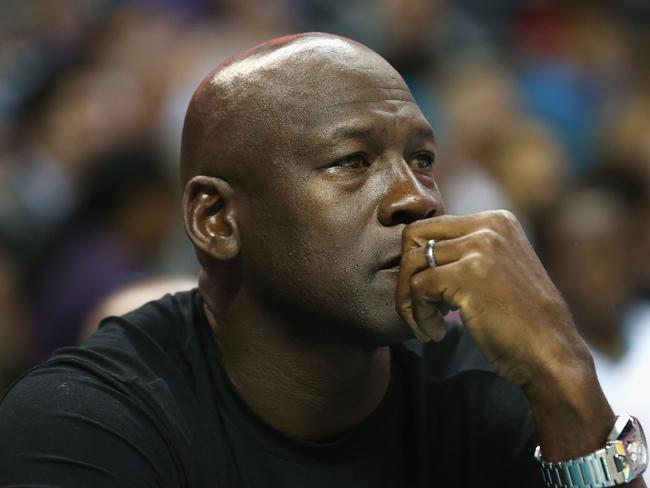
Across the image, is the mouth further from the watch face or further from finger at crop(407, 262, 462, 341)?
the watch face

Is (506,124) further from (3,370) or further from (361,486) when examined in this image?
(361,486)

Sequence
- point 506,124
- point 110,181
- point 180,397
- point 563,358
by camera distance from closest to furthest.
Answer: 1. point 563,358
2. point 180,397
3. point 110,181
4. point 506,124

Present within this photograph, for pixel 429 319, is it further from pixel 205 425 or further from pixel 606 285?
pixel 606 285

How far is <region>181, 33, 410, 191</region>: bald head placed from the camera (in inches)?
92.7

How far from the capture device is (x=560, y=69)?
23.0ft

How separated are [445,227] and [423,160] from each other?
300 millimetres

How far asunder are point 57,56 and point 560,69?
10.4 feet

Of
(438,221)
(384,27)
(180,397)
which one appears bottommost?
(180,397)

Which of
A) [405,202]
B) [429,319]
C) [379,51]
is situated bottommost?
[429,319]

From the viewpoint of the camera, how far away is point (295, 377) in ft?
7.91

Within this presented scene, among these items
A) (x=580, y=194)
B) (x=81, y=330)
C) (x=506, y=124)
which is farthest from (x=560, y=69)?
(x=81, y=330)

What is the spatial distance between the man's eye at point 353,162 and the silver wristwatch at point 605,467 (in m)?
0.73

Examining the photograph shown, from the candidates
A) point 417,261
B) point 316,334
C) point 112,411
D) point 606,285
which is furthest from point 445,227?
point 606,285

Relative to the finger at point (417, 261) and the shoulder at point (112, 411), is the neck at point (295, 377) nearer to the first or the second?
the shoulder at point (112, 411)
